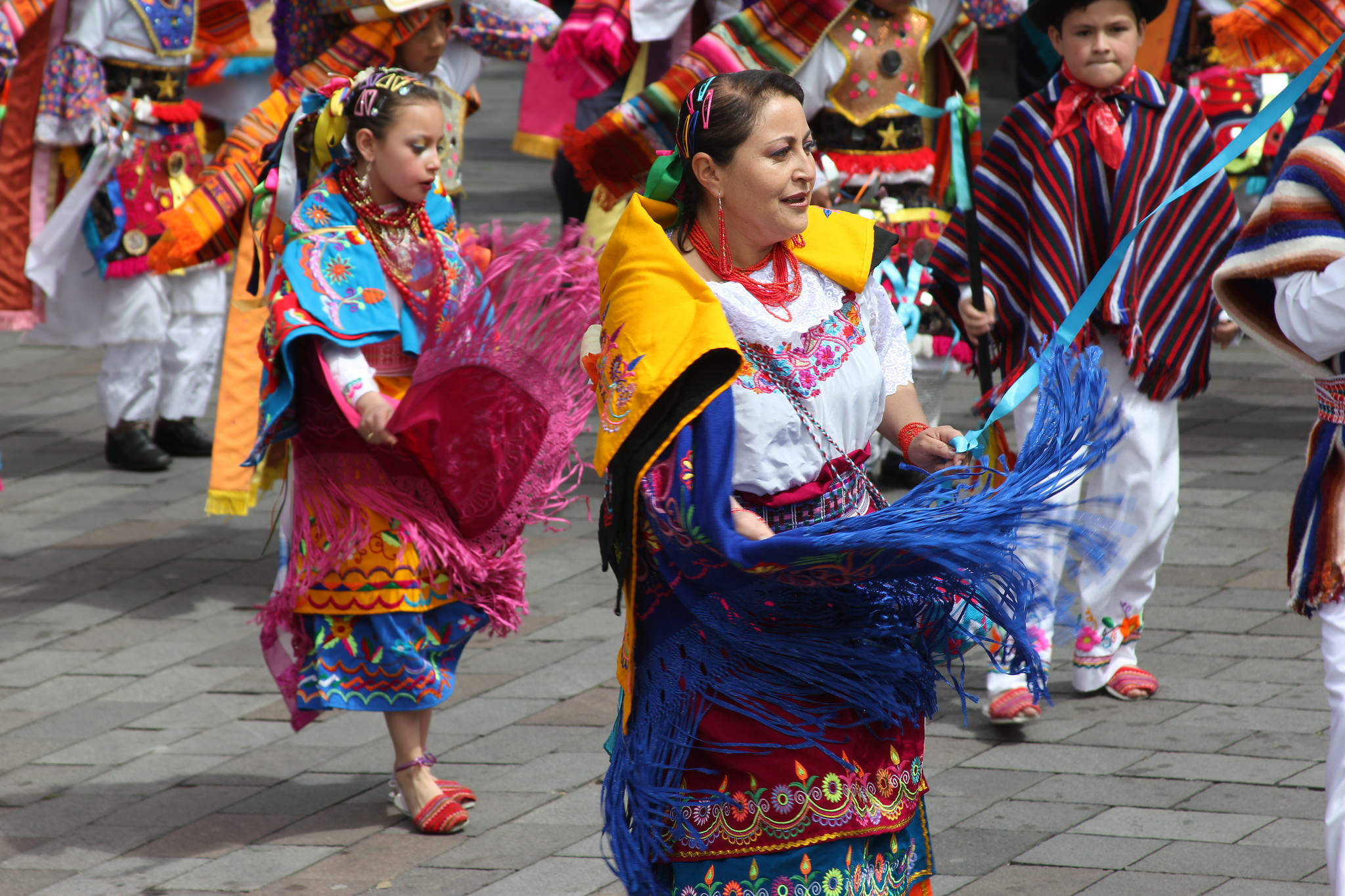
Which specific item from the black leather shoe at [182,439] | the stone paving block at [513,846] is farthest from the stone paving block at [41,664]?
the black leather shoe at [182,439]

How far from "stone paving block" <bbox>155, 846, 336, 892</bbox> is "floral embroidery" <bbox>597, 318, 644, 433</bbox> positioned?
183cm

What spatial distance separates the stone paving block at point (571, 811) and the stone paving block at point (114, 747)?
4.06 ft

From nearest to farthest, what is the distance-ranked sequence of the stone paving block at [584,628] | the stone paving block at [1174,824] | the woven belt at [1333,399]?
the woven belt at [1333,399] < the stone paving block at [1174,824] < the stone paving block at [584,628]

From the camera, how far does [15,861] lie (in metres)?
4.29

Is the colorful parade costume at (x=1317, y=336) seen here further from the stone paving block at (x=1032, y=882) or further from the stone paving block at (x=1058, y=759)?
the stone paving block at (x=1058, y=759)

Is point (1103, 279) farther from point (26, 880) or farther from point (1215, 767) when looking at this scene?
point (26, 880)

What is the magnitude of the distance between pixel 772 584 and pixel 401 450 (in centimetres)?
169

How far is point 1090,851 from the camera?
162 inches

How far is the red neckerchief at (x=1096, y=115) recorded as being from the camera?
15.8 feet

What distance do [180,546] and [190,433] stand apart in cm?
133

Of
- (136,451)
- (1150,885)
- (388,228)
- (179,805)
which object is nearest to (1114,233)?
(1150,885)

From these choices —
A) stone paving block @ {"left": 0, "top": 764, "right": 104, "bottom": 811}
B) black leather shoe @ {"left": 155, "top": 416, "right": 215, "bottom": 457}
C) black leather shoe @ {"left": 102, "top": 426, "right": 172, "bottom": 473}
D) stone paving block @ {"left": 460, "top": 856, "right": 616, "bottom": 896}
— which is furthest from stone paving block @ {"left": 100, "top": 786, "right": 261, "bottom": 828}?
black leather shoe @ {"left": 155, "top": 416, "right": 215, "bottom": 457}

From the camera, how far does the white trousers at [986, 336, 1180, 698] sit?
4.99 m

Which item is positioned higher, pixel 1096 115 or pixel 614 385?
pixel 1096 115
